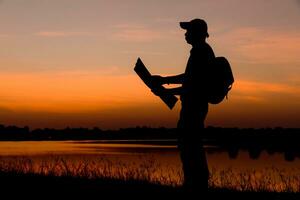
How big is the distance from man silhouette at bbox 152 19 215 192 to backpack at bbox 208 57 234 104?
0.07 meters

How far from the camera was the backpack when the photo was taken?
714cm

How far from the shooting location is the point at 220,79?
282 inches

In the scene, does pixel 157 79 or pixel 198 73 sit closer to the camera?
pixel 198 73

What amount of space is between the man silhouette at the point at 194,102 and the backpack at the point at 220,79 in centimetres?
7

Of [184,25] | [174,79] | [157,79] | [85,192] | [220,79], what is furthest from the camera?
[85,192]

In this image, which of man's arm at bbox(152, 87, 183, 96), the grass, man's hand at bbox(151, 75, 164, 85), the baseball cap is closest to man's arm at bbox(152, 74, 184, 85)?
man's hand at bbox(151, 75, 164, 85)

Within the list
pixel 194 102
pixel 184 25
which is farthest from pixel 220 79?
pixel 184 25

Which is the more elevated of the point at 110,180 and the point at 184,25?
the point at 184,25

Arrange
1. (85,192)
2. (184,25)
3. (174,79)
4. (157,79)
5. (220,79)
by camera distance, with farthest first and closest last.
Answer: (85,192) → (157,79) → (174,79) → (184,25) → (220,79)

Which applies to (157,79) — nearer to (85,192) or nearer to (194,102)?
(194,102)

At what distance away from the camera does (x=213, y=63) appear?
284 inches

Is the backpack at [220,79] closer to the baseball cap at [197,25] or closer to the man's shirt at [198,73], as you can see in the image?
the man's shirt at [198,73]

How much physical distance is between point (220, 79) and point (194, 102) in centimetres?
50

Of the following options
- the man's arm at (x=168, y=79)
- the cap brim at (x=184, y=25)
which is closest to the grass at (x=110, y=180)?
the man's arm at (x=168, y=79)
